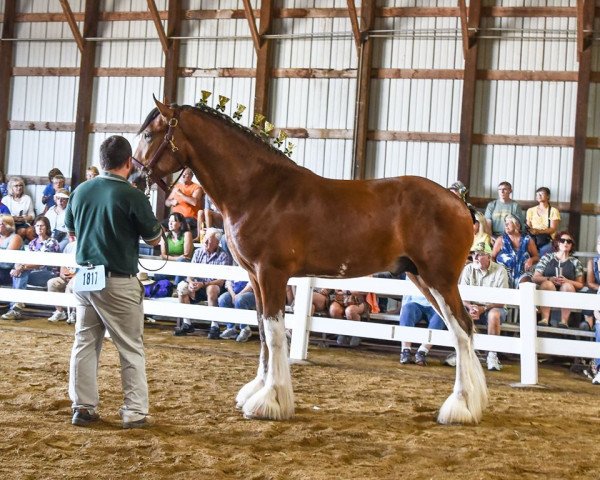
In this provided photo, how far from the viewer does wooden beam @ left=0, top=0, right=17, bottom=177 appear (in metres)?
16.0

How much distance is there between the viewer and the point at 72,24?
49.8ft

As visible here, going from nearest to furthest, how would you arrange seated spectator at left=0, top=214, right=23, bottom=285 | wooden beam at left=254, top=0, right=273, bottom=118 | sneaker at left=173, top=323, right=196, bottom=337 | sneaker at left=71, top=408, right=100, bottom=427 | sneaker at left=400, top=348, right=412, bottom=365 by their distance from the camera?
sneaker at left=71, top=408, right=100, bottom=427
sneaker at left=400, top=348, right=412, bottom=365
sneaker at left=173, top=323, right=196, bottom=337
seated spectator at left=0, top=214, right=23, bottom=285
wooden beam at left=254, top=0, right=273, bottom=118

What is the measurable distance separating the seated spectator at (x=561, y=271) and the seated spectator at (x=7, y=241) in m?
7.27

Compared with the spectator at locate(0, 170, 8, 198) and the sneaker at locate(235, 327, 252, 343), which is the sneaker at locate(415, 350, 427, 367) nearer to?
the sneaker at locate(235, 327, 252, 343)

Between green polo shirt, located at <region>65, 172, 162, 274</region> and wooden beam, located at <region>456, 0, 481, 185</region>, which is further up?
wooden beam, located at <region>456, 0, 481, 185</region>

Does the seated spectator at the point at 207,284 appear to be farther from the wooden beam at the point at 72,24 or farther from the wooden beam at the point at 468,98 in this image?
the wooden beam at the point at 72,24

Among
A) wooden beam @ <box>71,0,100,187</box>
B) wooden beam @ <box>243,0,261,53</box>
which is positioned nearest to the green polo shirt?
wooden beam @ <box>243,0,261,53</box>

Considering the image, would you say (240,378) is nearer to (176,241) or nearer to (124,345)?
(124,345)

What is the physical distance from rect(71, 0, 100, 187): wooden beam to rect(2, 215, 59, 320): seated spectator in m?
3.65

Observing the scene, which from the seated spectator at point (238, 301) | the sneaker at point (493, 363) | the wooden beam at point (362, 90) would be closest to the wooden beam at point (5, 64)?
the wooden beam at point (362, 90)

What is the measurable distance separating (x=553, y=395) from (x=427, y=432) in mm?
2428

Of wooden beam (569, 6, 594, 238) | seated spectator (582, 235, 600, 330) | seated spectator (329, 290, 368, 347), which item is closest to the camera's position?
seated spectator (582, 235, 600, 330)

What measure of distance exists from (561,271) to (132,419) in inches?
261

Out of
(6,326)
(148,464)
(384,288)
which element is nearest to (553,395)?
(384,288)
